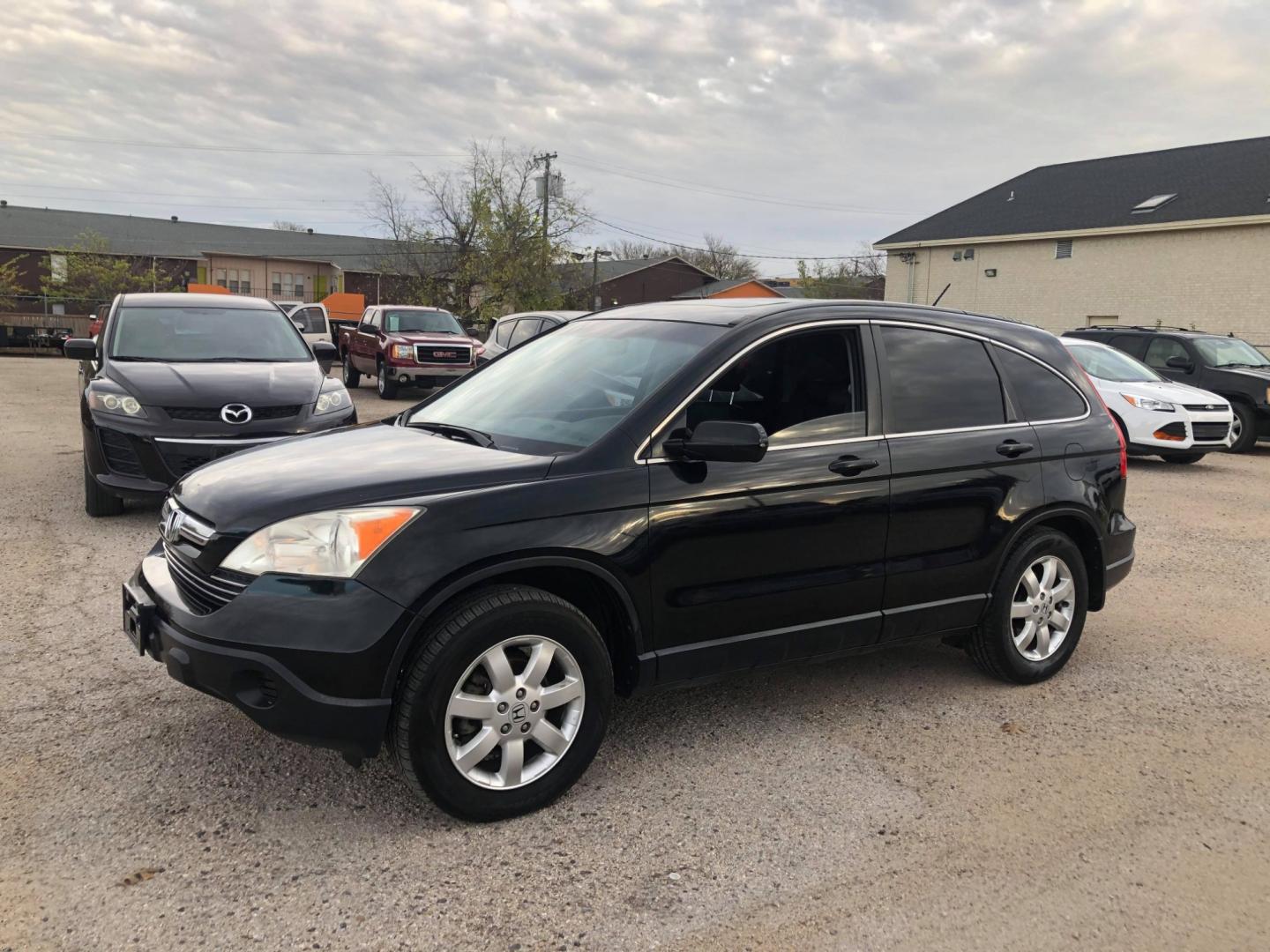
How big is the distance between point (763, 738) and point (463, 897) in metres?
1.54

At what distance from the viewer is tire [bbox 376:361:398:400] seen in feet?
60.1

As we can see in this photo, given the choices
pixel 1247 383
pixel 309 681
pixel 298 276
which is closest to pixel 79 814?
pixel 309 681

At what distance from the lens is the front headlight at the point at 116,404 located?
682 centimetres

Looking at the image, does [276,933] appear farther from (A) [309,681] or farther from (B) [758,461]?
(B) [758,461]

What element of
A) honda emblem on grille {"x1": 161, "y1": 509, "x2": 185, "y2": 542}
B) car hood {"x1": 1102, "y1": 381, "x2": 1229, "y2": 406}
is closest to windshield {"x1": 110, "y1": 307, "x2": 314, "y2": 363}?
honda emblem on grille {"x1": 161, "y1": 509, "x2": 185, "y2": 542}

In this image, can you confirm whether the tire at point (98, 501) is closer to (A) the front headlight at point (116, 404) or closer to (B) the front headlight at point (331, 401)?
(A) the front headlight at point (116, 404)

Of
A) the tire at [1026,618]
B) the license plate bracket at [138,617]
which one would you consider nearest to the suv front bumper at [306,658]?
the license plate bracket at [138,617]

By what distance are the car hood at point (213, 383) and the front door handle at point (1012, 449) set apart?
16.9 feet

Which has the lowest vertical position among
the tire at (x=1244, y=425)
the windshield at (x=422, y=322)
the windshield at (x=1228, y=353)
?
the tire at (x=1244, y=425)

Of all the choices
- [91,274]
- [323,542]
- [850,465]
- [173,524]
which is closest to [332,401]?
[173,524]

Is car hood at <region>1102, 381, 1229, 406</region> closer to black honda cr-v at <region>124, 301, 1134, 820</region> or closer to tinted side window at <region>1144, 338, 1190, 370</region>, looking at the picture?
tinted side window at <region>1144, 338, 1190, 370</region>

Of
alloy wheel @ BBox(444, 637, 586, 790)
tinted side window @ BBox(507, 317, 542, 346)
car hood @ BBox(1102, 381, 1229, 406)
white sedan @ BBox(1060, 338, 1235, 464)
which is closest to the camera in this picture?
alloy wheel @ BBox(444, 637, 586, 790)

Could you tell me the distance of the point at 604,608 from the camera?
A: 3447 mm

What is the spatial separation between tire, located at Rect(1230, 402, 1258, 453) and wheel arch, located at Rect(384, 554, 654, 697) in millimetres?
13754
